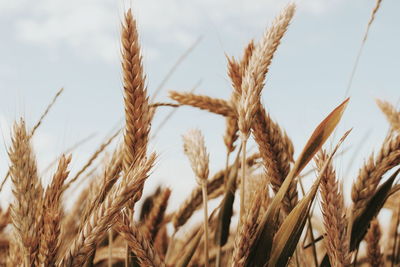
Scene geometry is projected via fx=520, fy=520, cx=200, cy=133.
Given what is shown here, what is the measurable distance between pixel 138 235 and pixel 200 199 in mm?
1019


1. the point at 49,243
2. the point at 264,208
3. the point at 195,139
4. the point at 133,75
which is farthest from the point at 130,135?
the point at 195,139

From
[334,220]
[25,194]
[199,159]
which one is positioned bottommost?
[334,220]

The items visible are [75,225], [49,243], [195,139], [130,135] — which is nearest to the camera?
[49,243]

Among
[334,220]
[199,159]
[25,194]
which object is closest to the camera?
[25,194]

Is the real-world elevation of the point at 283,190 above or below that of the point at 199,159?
below

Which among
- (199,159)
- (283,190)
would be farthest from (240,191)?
(199,159)

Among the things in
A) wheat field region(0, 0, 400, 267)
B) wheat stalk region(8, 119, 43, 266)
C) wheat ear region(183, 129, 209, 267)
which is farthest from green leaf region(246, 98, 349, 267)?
wheat stalk region(8, 119, 43, 266)

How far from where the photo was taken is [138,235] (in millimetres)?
1085

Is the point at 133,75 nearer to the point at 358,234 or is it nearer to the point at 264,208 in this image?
the point at 264,208

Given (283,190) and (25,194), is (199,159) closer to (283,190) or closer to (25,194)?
(283,190)

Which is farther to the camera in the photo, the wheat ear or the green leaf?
the wheat ear

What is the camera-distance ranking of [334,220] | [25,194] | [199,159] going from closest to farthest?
1. [25,194]
2. [334,220]
3. [199,159]

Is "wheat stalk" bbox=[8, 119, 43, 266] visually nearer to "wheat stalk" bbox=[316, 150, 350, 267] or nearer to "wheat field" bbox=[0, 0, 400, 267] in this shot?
"wheat field" bbox=[0, 0, 400, 267]

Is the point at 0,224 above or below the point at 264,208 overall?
above
